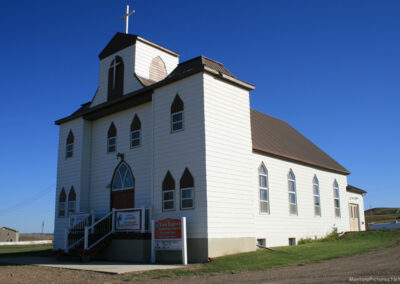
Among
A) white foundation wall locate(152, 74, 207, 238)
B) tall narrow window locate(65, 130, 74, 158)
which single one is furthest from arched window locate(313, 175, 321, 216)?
tall narrow window locate(65, 130, 74, 158)

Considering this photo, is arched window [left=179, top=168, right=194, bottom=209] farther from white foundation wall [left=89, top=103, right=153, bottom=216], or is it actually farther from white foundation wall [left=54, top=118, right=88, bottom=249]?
white foundation wall [left=54, top=118, right=88, bottom=249]

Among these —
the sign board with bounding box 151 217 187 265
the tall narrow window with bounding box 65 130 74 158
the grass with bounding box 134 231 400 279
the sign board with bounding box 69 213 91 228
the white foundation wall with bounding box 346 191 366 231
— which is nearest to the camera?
the grass with bounding box 134 231 400 279

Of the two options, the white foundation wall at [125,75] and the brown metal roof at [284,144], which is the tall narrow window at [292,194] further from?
the white foundation wall at [125,75]

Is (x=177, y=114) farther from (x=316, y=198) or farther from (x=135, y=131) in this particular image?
(x=316, y=198)

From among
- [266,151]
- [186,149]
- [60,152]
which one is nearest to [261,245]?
[266,151]

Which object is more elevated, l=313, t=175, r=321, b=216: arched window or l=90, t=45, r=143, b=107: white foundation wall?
l=90, t=45, r=143, b=107: white foundation wall

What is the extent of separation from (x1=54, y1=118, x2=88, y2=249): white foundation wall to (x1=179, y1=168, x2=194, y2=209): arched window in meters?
8.51

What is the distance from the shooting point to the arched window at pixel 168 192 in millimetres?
18109

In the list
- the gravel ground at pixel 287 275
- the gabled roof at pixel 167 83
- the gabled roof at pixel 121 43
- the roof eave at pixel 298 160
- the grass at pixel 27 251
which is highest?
the gabled roof at pixel 121 43

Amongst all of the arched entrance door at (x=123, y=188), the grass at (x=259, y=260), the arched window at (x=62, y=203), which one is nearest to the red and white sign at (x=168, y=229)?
the grass at (x=259, y=260)

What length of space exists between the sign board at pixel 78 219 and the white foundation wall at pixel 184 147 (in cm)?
507

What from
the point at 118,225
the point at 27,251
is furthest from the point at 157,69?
the point at 27,251

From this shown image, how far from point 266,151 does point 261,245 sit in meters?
5.06

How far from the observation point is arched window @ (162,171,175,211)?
1811 cm
